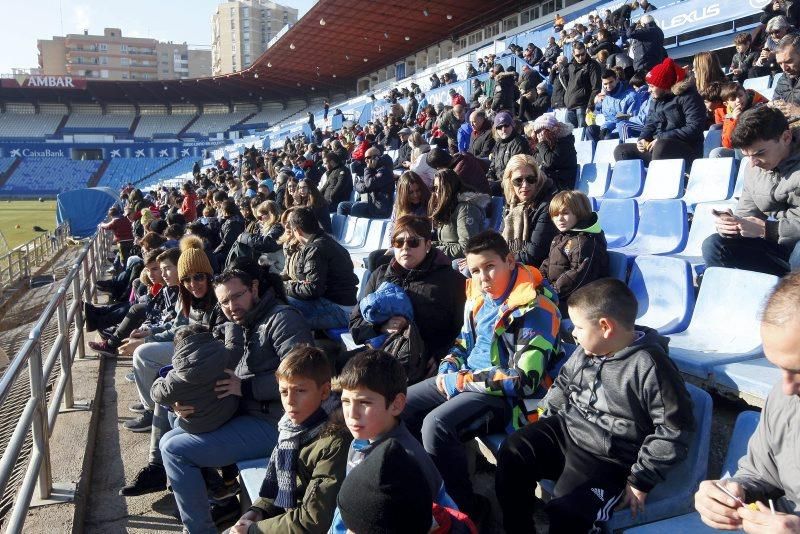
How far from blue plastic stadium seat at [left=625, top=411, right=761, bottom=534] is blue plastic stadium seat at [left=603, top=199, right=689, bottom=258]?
257cm

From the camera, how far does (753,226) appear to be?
10.1ft

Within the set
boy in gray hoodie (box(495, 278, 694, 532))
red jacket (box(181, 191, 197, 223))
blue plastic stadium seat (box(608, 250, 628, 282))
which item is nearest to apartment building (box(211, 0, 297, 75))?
red jacket (box(181, 191, 197, 223))

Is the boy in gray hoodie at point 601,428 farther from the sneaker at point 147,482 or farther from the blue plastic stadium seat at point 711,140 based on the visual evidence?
the blue plastic stadium seat at point 711,140

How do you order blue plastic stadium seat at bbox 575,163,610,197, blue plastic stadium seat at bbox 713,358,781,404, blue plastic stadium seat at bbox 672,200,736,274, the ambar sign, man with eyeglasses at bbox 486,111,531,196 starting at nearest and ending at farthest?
blue plastic stadium seat at bbox 713,358,781,404 < blue plastic stadium seat at bbox 672,200,736,274 < man with eyeglasses at bbox 486,111,531,196 < blue plastic stadium seat at bbox 575,163,610,197 < the ambar sign

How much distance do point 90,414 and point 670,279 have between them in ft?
12.2

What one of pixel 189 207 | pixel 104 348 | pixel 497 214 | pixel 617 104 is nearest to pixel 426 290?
pixel 497 214

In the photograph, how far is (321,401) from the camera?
8.00 ft

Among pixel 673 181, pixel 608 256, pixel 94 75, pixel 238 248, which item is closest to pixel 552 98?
pixel 673 181

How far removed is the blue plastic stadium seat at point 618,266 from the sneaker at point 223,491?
2.34m

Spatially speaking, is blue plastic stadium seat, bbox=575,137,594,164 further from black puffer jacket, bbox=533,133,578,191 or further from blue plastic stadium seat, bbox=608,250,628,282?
blue plastic stadium seat, bbox=608,250,628,282

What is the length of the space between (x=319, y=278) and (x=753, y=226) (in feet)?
8.07

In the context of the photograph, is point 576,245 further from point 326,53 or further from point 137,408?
point 326,53

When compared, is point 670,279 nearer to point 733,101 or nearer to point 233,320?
point 233,320

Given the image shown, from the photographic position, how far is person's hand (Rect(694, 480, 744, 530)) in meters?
1.50
